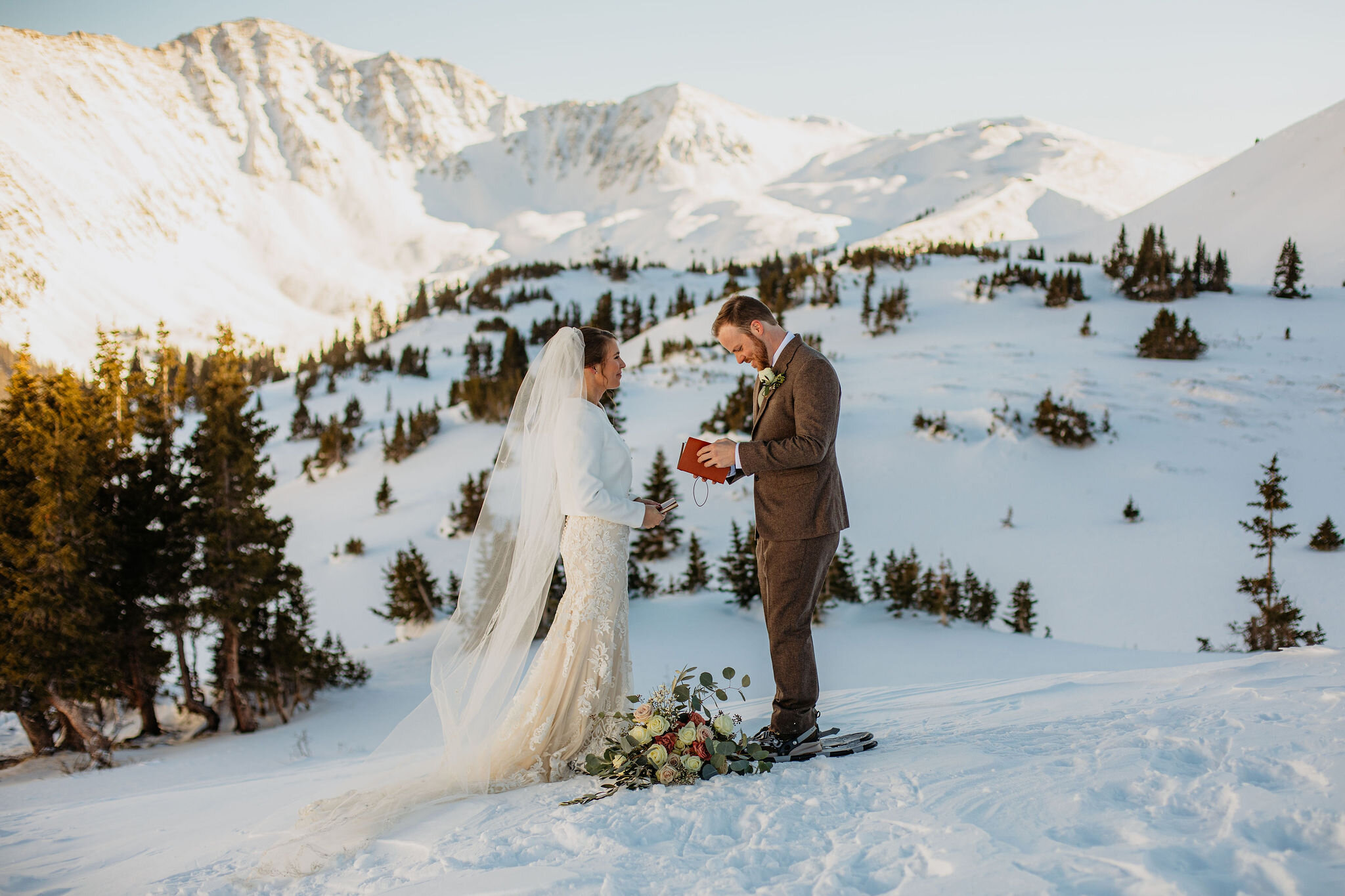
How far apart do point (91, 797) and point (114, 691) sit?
8.18 feet

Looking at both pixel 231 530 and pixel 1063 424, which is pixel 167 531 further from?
pixel 1063 424

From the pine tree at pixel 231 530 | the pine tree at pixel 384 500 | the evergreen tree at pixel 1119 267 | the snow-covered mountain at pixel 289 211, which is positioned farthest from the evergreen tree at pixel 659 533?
the snow-covered mountain at pixel 289 211

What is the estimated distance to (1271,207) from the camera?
5553 centimetres

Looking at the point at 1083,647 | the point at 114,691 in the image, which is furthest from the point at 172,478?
the point at 1083,647

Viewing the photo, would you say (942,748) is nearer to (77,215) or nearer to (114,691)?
(114,691)

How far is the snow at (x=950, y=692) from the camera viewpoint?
2.72 m

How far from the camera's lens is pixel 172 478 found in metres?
9.69

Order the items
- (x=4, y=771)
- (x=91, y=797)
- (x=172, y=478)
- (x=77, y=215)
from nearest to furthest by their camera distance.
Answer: (x=91, y=797) → (x=4, y=771) → (x=172, y=478) → (x=77, y=215)

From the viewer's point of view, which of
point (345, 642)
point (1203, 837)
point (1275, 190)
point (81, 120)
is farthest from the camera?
point (81, 120)

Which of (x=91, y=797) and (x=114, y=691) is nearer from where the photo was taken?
(x=91, y=797)

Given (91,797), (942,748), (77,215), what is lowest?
(91,797)

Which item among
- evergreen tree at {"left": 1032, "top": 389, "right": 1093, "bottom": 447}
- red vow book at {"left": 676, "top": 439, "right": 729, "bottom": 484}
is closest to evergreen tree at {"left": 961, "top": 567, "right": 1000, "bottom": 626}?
evergreen tree at {"left": 1032, "top": 389, "right": 1093, "bottom": 447}

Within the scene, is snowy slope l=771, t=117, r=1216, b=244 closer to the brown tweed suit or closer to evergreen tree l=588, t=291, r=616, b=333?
evergreen tree l=588, t=291, r=616, b=333

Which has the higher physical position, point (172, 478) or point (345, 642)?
point (172, 478)
